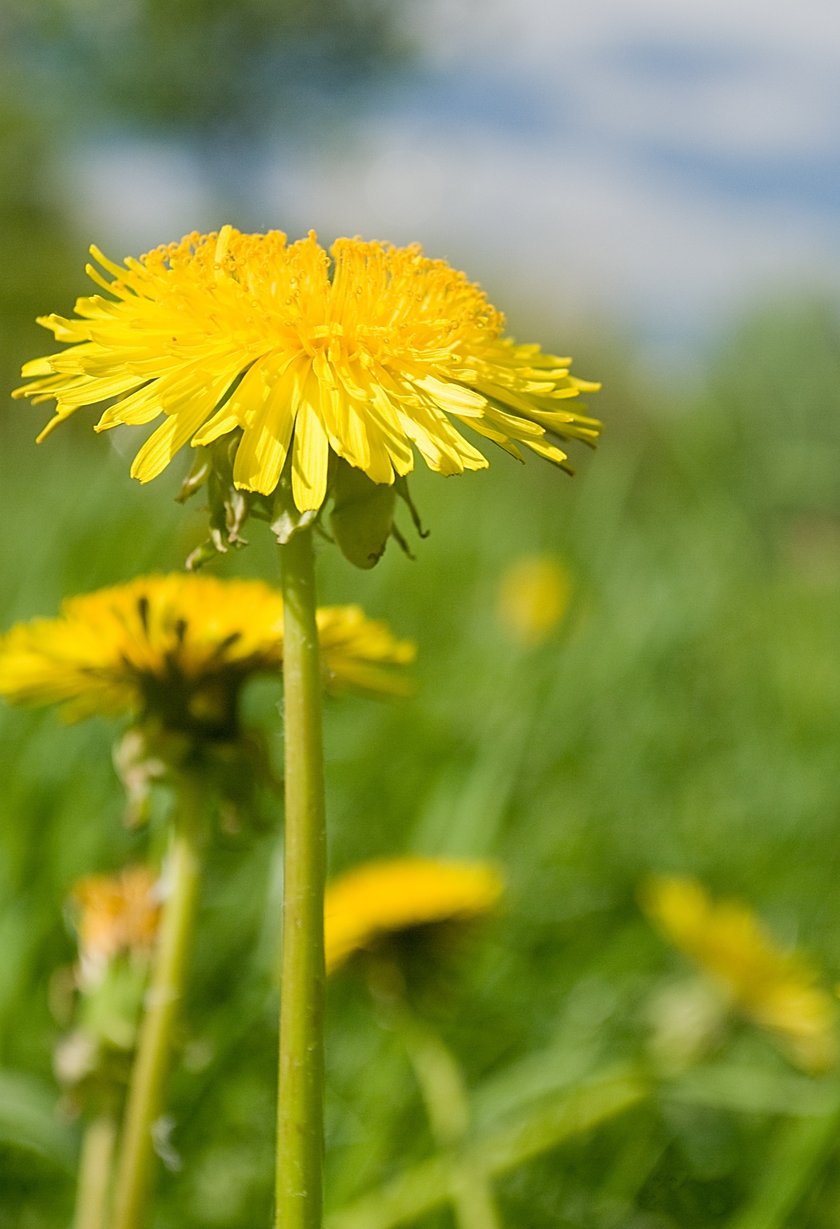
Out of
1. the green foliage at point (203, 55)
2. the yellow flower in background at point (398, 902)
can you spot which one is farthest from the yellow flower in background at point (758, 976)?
the green foliage at point (203, 55)

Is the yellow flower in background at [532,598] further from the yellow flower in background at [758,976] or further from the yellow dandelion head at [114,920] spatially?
the yellow dandelion head at [114,920]

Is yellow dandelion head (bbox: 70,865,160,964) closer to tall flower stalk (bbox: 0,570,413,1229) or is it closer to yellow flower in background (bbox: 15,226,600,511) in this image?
tall flower stalk (bbox: 0,570,413,1229)

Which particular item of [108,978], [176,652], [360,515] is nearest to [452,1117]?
[108,978]

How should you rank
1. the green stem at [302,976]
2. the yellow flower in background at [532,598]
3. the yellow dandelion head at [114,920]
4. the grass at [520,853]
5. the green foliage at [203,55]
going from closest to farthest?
1. the green stem at [302,976]
2. the yellow dandelion head at [114,920]
3. the grass at [520,853]
4. the yellow flower in background at [532,598]
5. the green foliage at [203,55]

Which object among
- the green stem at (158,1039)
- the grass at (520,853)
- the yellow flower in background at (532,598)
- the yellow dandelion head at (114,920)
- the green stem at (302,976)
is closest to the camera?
the green stem at (302,976)

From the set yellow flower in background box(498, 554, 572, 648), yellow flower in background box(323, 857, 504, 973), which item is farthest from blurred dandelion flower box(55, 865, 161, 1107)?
yellow flower in background box(498, 554, 572, 648)

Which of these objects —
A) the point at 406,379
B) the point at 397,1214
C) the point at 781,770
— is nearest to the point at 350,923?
the point at 397,1214

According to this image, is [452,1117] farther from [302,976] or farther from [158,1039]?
[302,976]
